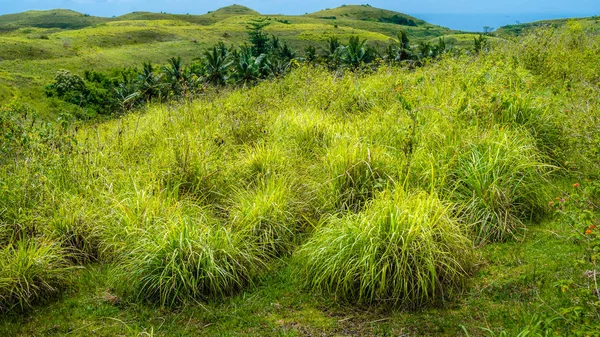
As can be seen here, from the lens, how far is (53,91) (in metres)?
50.3

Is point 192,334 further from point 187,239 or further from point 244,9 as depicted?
point 244,9

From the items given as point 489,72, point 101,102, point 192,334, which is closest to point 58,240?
point 192,334

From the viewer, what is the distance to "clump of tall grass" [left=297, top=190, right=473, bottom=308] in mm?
4703

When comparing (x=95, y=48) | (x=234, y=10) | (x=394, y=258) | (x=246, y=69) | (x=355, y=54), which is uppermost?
(x=234, y=10)

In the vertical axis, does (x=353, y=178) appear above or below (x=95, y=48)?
below

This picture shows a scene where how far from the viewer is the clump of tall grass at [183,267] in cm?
504

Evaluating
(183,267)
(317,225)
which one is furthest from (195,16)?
(183,267)

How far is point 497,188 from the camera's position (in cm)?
594

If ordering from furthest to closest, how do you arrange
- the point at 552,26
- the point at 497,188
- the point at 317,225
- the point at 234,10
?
the point at 234,10
the point at 552,26
the point at 317,225
the point at 497,188

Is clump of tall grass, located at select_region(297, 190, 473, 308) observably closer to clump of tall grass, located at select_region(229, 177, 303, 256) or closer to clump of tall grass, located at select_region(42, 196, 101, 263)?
clump of tall grass, located at select_region(229, 177, 303, 256)

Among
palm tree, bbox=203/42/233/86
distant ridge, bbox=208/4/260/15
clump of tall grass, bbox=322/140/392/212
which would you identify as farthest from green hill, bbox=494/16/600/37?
distant ridge, bbox=208/4/260/15

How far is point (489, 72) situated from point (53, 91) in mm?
50747

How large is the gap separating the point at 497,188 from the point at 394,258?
207 cm

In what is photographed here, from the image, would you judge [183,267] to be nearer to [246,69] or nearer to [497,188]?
[497,188]
